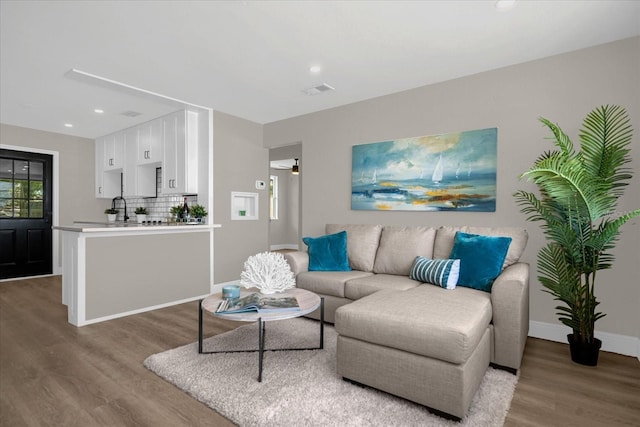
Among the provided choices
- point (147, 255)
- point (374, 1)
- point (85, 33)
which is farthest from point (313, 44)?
point (147, 255)

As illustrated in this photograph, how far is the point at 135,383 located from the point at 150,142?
3.93m

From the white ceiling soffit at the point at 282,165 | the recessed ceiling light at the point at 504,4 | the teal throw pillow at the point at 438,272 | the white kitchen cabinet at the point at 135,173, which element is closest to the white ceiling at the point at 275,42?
the recessed ceiling light at the point at 504,4

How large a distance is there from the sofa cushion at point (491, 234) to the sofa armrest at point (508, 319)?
0.44 m

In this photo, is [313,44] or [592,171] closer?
[592,171]

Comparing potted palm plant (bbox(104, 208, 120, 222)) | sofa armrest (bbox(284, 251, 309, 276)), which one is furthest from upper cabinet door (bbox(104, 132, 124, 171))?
sofa armrest (bbox(284, 251, 309, 276))

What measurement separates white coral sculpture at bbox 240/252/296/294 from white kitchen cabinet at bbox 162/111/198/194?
8.06 ft

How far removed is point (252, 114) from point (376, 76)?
2100 millimetres

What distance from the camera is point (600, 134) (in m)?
2.41

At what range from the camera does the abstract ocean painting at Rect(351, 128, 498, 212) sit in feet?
10.9

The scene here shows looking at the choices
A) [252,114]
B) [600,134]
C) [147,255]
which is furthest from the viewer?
[252,114]

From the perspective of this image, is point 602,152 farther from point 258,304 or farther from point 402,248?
point 258,304

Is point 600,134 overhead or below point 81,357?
overhead

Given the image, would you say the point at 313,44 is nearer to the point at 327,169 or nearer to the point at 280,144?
the point at 327,169

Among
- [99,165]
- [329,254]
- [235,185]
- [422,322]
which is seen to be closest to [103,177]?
[99,165]
